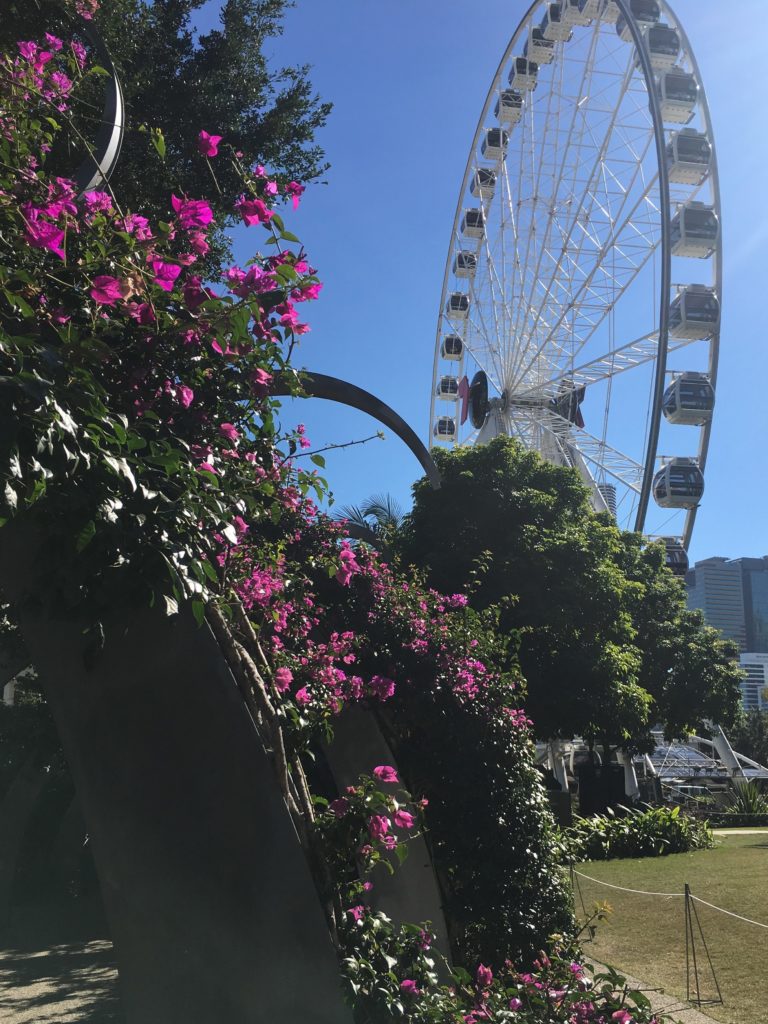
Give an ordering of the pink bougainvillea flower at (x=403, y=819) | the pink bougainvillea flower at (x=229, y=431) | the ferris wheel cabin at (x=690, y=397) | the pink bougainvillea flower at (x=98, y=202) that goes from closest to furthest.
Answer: the pink bougainvillea flower at (x=98, y=202), the pink bougainvillea flower at (x=229, y=431), the pink bougainvillea flower at (x=403, y=819), the ferris wheel cabin at (x=690, y=397)

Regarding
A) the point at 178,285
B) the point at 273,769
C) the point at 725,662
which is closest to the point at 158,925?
the point at 273,769

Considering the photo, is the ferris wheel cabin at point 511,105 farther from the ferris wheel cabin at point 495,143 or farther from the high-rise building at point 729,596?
the high-rise building at point 729,596

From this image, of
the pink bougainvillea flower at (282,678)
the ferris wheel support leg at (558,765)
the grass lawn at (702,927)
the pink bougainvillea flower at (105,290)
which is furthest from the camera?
the ferris wheel support leg at (558,765)

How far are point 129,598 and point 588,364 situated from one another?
972 inches

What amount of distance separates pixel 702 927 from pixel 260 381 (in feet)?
32.6

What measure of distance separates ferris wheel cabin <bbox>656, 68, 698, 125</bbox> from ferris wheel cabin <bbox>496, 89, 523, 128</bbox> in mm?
7633

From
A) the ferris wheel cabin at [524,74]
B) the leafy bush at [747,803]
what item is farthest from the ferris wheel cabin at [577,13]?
the leafy bush at [747,803]

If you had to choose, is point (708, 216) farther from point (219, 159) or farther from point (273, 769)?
point (273, 769)

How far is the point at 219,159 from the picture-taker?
10.7m

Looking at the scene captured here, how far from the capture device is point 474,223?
106 ft

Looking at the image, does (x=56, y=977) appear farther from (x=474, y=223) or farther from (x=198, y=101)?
(x=474, y=223)

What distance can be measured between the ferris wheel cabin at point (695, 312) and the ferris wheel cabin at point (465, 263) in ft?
35.0

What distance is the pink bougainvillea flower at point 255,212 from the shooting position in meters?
3.23

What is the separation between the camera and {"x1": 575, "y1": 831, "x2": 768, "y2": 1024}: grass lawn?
A: 8.15 meters
